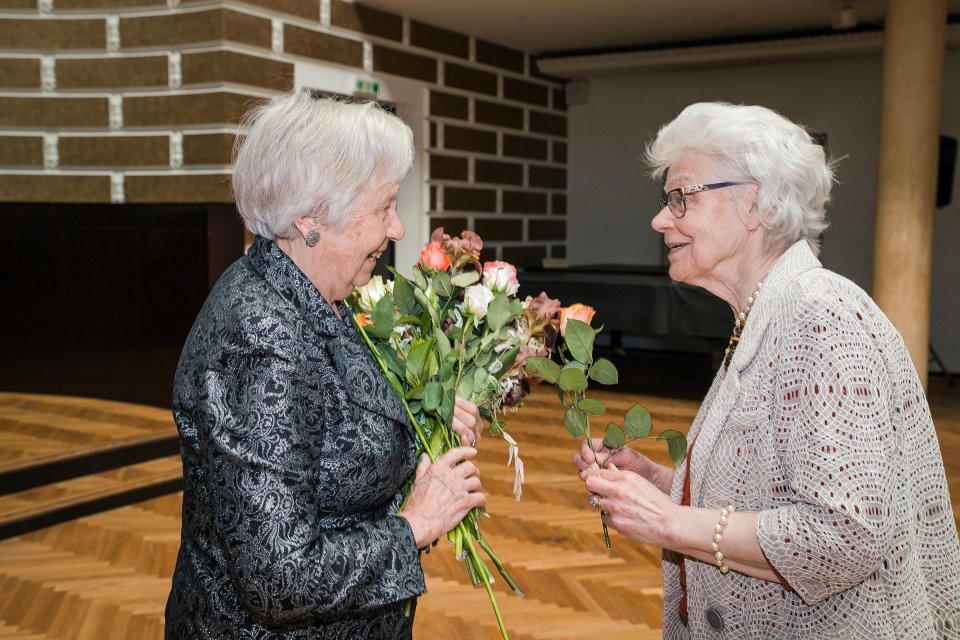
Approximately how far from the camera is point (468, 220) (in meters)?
9.66

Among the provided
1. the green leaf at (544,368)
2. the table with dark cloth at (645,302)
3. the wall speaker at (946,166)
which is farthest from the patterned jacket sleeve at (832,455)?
the wall speaker at (946,166)

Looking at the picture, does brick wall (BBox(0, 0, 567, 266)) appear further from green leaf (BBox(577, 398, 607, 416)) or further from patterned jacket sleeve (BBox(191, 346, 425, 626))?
patterned jacket sleeve (BBox(191, 346, 425, 626))

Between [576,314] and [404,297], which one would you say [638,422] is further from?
[404,297]

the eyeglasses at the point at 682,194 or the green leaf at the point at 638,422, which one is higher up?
the eyeglasses at the point at 682,194

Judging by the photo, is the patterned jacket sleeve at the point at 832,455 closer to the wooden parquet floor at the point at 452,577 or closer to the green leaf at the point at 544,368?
the green leaf at the point at 544,368

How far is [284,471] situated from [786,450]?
0.76 m

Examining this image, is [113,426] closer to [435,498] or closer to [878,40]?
[435,498]

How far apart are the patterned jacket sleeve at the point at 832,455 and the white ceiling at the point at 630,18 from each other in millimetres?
7027

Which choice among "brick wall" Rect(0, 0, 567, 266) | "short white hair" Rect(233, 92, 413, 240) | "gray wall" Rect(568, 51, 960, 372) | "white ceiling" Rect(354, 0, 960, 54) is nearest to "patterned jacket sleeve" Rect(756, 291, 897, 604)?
"short white hair" Rect(233, 92, 413, 240)

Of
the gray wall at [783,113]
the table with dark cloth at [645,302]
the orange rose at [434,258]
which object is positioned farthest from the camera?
the gray wall at [783,113]

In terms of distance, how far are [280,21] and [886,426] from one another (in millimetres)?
6379

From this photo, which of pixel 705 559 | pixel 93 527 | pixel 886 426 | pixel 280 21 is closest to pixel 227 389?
pixel 705 559

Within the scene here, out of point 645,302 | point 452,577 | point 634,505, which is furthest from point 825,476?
point 645,302

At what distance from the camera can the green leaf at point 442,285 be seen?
1.68 meters
